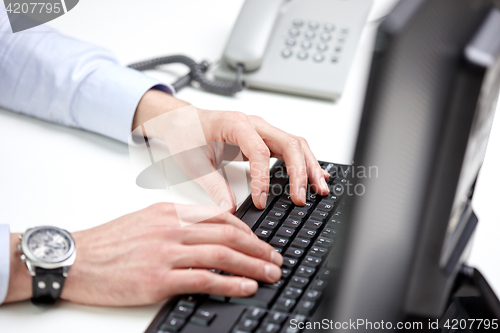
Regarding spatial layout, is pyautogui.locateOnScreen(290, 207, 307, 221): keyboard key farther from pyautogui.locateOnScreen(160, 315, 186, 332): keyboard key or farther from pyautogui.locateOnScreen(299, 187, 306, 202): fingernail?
pyautogui.locateOnScreen(160, 315, 186, 332): keyboard key

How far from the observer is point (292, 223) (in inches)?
20.1

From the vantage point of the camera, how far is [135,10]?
1026 mm

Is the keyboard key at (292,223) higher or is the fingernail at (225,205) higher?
the keyboard key at (292,223)

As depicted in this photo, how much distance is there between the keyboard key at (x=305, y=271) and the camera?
1.45 feet

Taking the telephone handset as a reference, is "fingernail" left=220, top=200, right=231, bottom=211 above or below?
below

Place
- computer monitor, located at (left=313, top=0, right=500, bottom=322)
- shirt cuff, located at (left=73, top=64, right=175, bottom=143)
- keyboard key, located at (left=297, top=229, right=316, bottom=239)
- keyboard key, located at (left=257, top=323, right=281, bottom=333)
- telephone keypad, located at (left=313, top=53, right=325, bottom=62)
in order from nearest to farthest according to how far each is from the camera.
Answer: computer monitor, located at (left=313, top=0, right=500, bottom=322), keyboard key, located at (left=257, top=323, right=281, bottom=333), keyboard key, located at (left=297, top=229, right=316, bottom=239), shirt cuff, located at (left=73, top=64, right=175, bottom=143), telephone keypad, located at (left=313, top=53, right=325, bottom=62)

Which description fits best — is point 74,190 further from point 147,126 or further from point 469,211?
point 469,211

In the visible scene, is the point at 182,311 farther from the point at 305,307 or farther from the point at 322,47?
the point at 322,47

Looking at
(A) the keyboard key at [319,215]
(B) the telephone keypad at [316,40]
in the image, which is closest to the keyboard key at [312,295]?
(A) the keyboard key at [319,215]

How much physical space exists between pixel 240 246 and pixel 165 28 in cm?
65

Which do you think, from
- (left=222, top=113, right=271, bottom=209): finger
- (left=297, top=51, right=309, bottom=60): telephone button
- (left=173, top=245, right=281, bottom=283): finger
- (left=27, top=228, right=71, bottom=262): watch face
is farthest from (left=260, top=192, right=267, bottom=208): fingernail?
(left=297, top=51, right=309, bottom=60): telephone button

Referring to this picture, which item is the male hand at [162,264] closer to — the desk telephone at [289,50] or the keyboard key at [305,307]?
the keyboard key at [305,307]

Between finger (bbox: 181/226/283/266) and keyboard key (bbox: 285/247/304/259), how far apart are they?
0.01 meters

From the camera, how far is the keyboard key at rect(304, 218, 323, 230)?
1.65ft
